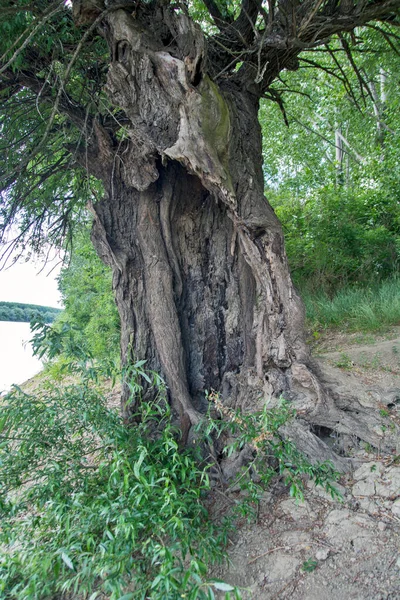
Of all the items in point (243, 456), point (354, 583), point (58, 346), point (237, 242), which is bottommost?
point (354, 583)

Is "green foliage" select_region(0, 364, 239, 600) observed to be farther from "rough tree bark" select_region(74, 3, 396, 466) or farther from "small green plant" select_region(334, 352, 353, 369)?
"small green plant" select_region(334, 352, 353, 369)

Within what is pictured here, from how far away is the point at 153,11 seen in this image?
3309 mm

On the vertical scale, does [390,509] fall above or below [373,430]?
below

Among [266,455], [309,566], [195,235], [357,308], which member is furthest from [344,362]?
[309,566]

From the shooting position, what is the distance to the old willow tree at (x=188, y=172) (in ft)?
9.99

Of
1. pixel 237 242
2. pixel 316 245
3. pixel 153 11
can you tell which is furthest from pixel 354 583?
pixel 316 245

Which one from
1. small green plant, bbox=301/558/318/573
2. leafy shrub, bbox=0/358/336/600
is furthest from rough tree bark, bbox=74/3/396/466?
small green plant, bbox=301/558/318/573

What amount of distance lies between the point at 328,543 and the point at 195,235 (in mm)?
2571

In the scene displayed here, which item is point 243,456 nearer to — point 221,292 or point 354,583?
point 354,583

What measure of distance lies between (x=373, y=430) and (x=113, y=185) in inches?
118

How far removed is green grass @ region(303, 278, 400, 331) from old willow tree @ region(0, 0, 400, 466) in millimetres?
2754

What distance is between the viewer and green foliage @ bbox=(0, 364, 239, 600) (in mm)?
1921

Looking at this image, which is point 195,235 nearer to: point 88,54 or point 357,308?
point 88,54

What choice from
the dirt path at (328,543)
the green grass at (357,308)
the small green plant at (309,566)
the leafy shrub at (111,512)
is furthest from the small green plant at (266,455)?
the green grass at (357,308)
